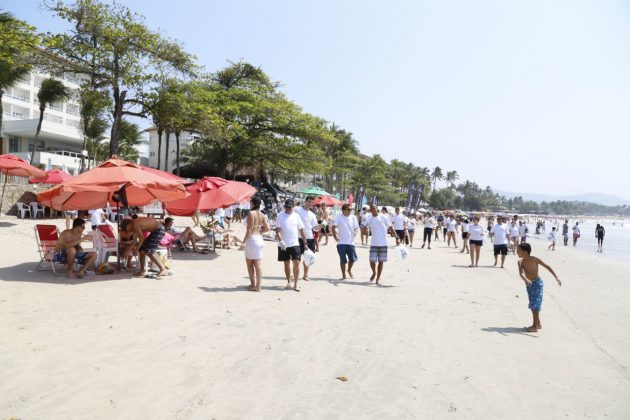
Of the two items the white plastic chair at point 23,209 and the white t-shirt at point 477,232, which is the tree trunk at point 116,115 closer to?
the white plastic chair at point 23,209

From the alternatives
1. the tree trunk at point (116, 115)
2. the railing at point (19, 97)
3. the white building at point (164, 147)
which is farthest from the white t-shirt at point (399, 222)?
the railing at point (19, 97)

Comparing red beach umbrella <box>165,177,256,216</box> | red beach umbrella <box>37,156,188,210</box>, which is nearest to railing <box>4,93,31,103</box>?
red beach umbrella <box>165,177,256,216</box>

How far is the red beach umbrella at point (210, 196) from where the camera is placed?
36.3 ft

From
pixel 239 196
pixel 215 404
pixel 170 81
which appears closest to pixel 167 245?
pixel 239 196

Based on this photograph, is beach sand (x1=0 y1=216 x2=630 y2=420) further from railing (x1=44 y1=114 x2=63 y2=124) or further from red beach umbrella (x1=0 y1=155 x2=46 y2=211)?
railing (x1=44 y1=114 x2=63 y2=124)

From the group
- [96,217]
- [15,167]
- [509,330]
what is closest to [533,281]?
[509,330]

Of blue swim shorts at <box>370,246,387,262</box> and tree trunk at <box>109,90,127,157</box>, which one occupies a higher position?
tree trunk at <box>109,90,127,157</box>

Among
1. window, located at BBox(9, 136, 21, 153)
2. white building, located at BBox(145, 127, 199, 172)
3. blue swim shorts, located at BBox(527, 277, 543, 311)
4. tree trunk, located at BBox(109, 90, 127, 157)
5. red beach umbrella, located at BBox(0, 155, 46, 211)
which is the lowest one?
blue swim shorts, located at BBox(527, 277, 543, 311)

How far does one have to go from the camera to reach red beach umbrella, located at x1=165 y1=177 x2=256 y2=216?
36.3 feet

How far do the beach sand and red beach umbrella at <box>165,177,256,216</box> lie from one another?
9.40ft

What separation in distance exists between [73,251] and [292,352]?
542 centimetres

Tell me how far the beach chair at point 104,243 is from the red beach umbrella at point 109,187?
2.70 ft

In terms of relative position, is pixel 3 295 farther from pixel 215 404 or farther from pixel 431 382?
pixel 431 382

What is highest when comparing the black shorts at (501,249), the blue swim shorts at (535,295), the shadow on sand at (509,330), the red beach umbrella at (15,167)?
the red beach umbrella at (15,167)
